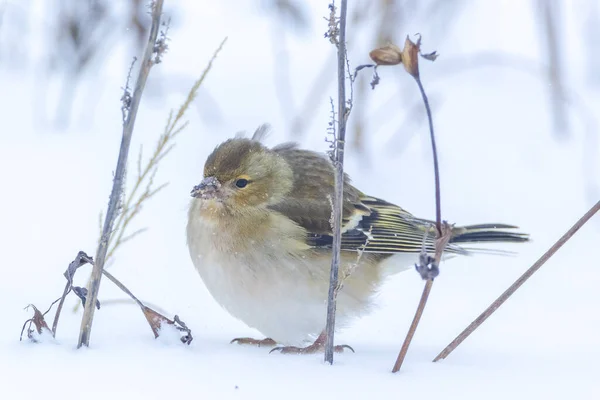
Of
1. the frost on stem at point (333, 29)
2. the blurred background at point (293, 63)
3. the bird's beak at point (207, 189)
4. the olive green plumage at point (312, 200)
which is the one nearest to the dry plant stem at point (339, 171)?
the frost on stem at point (333, 29)

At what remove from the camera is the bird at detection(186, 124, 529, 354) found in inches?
145

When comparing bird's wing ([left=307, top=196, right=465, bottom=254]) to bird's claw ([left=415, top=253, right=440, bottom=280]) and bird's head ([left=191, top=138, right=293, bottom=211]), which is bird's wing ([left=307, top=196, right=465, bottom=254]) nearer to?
bird's head ([left=191, top=138, right=293, bottom=211])

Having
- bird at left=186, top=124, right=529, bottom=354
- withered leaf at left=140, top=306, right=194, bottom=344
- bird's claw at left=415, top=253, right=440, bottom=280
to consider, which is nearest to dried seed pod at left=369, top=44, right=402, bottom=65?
bird's claw at left=415, top=253, right=440, bottom=280

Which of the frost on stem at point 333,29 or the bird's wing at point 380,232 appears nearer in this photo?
the frost on stem at point 333,29

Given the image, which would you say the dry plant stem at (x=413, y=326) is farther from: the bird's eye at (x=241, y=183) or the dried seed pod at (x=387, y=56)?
the bird's eye at (x=241, y=183)

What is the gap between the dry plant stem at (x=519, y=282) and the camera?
9.39ft

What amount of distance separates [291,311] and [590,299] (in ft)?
5.94

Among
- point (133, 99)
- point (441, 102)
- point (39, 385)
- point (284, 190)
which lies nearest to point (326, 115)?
point (441, 102)

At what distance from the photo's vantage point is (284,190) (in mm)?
4129

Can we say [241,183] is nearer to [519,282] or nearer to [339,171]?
[339,171]

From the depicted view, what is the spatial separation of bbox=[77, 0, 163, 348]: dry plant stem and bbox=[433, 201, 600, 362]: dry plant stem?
3.98 ft

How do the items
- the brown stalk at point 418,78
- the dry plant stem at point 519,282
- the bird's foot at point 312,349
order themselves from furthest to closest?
the bird's foot at point 312,349 → the dry plant stem at point 519,282 → the brown stalk at point 418,78

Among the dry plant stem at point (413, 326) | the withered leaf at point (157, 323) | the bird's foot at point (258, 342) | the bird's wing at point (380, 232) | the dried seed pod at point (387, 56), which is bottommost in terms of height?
the bird's foot at point (258, 342)

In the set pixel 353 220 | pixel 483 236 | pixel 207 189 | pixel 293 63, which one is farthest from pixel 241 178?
pixel 293 63
